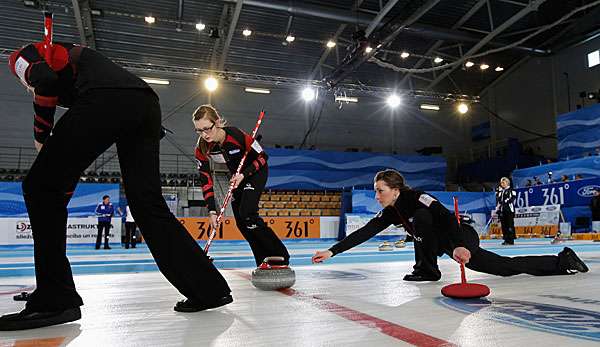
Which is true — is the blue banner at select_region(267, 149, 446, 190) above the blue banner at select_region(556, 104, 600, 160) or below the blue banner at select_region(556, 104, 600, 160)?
below

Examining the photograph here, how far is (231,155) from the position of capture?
362 centimetres

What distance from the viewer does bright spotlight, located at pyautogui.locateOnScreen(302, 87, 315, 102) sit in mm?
20266

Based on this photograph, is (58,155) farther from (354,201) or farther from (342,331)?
(354,201)

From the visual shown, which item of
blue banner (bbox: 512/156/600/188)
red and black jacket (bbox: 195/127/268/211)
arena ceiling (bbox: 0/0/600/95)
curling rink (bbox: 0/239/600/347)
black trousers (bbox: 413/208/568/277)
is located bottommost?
curling rink (bbox: 0/239/600/347)

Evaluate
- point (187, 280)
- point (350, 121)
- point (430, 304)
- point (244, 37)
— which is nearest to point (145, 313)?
point (187, 280)

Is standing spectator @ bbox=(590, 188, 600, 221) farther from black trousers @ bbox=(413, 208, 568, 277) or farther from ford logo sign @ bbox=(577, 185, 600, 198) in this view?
black trousers @ bbox=(413, 208, 568, 277)

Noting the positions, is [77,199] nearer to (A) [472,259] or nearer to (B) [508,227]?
(B) [508,227]

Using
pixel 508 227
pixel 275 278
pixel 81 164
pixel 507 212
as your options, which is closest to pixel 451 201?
pixel 507 212

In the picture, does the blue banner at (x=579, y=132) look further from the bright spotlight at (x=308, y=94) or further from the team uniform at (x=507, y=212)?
the bright spotlight at (x=308, y=94)

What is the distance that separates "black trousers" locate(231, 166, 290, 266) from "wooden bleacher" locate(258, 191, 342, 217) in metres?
15.0

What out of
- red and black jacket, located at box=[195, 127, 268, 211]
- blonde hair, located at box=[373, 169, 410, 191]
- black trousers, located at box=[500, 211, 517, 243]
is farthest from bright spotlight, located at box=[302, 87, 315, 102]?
blonde hair, located at box=[373, 169, 410, 191]

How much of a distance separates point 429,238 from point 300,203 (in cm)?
1644

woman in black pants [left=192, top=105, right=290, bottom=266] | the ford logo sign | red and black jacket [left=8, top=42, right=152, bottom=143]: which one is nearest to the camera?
red and black jacket [left=8, top=42, right=152, bottom=143]

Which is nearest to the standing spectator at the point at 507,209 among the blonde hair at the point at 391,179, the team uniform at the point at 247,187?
the blonde hair at the point at 391,179
